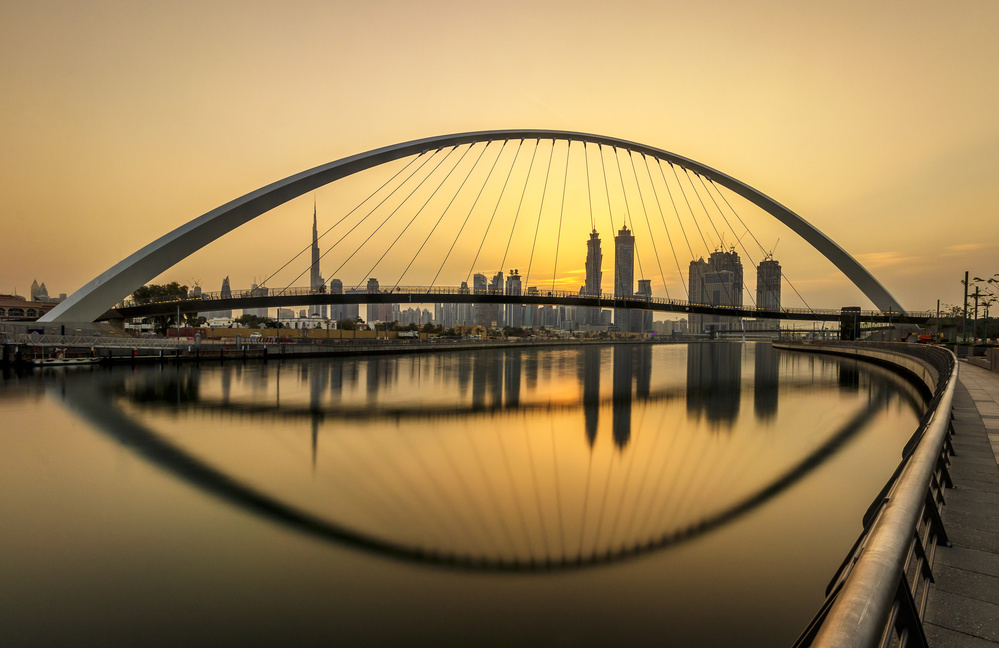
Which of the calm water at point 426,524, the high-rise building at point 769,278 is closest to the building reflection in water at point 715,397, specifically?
the calm water at point 426,524

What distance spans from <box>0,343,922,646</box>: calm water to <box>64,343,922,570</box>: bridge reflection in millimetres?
56

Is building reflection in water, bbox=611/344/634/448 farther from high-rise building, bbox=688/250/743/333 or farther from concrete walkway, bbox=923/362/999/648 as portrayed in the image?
high-rise building, bbox=688/250/743/333

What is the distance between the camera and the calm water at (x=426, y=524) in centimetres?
429

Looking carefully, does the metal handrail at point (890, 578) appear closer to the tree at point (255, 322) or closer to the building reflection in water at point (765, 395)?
the building reflection in water at point (765, 395)

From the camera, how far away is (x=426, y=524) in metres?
6.41

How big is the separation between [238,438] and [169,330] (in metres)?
64.3

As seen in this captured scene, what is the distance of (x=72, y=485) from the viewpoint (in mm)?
8086

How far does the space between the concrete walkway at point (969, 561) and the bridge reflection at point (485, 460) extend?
→ 2.65 m

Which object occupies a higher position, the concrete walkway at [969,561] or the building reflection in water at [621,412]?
the concrete walkway at [969,561]

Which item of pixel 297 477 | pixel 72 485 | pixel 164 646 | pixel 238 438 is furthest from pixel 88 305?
pixel 164 646

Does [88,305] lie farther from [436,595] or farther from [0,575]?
[436,595]

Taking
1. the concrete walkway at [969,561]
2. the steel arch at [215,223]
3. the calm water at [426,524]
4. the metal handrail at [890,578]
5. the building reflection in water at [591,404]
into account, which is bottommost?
the building reflection in water at [591,404]

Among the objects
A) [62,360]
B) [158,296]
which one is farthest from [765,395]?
[158,296]

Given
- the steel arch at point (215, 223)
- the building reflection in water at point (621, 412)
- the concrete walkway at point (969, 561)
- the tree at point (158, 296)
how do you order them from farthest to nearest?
the tree at point (158, 296) < the steel arch at point (215, 223) < the building reflection in water at point (621, 412) < the concrete walkway at point (969, 561)
